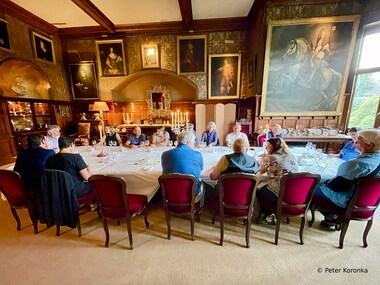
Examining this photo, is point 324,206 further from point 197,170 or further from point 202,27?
point 202,27

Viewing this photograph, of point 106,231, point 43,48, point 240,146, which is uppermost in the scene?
point 43,48

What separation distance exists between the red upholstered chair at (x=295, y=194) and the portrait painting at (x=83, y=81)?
296 inches

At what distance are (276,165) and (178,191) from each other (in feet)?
4.09

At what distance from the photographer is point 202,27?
594 cm

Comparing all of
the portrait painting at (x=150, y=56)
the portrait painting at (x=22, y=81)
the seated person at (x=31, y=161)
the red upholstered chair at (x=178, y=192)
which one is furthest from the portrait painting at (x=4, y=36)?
the red upholstered chair at (x=178, y=192)

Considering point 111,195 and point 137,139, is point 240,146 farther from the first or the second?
point 137,139

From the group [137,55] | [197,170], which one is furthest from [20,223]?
[137,55]

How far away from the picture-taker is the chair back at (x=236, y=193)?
1779 millimetres

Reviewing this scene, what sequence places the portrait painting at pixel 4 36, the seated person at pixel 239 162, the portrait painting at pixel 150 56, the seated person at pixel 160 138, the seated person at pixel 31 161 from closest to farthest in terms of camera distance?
the seated person at pixel 239 162, the seated person at pixel 31 161, the seated person at pixel 160 138, the portrait painting at pixel 4 36, the portrait painting at pixel 150 56

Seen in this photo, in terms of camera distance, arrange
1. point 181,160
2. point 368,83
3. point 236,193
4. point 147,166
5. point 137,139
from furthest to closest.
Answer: point 368,83 → point 137,139 → point 147,166 → point 181,160 → point 236,193

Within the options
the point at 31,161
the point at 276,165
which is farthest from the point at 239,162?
the point at 31,161

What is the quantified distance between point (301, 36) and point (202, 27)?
322 centimetres

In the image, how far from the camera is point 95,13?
16.0 ft

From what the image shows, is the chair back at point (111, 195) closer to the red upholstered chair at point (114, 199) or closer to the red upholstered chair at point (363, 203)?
the red upholstered chair at point (114, 199)
